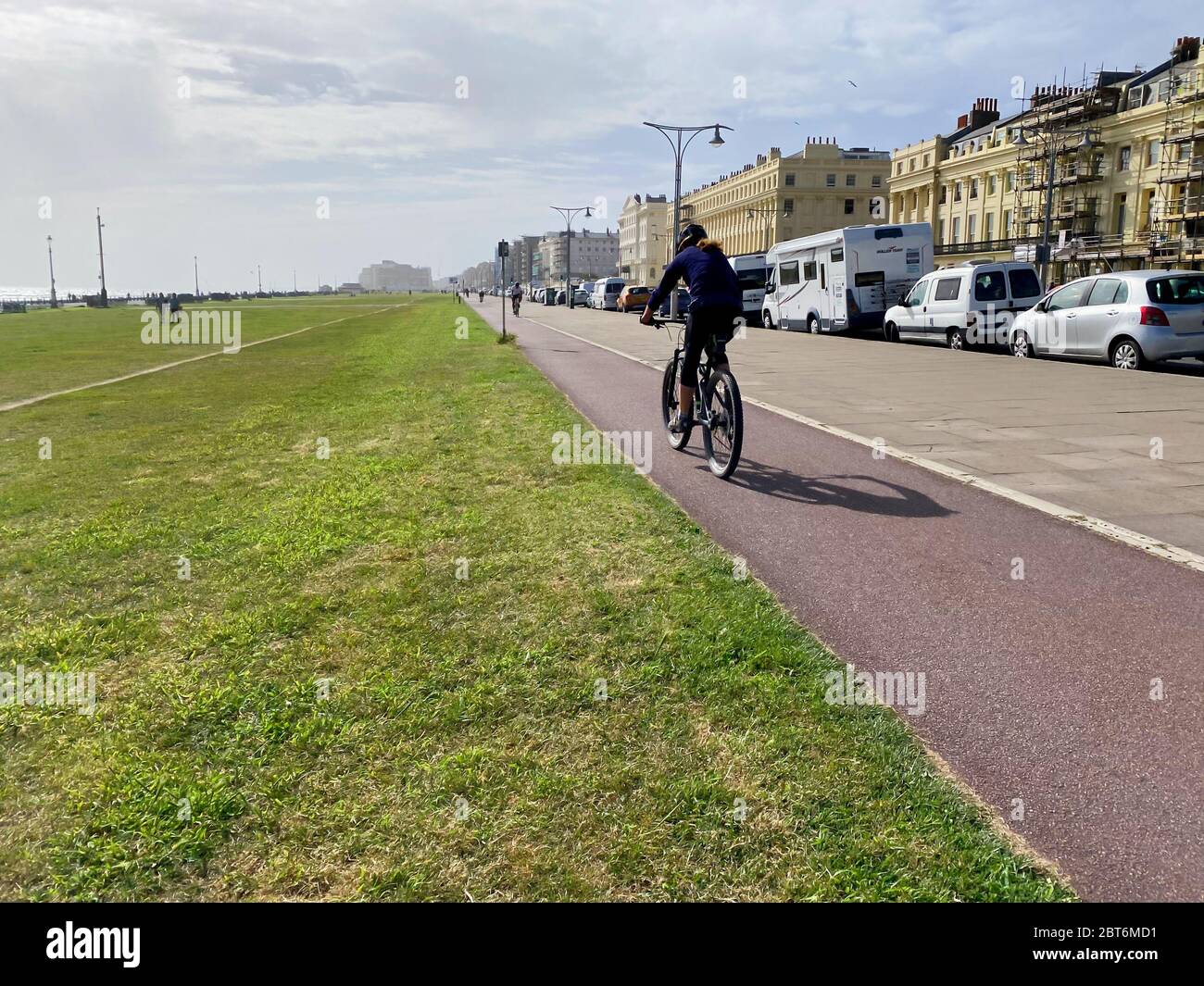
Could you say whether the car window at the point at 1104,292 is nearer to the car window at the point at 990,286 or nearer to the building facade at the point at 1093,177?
the car window at the point at 990,286

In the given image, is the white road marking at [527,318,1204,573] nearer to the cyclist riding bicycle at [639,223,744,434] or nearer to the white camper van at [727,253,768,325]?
the cyclist riding bicycle at [639,223,744,434]

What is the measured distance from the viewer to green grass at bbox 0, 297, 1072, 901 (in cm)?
244

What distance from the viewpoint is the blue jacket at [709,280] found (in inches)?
297

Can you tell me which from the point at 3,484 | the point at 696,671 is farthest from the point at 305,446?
the point at 696,671

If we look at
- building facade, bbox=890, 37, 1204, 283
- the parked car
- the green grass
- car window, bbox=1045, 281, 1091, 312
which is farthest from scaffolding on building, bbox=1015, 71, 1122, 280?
the green grass

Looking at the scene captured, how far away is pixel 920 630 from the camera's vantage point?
4.13 metres

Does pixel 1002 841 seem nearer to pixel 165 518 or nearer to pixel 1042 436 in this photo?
pixel 165 518

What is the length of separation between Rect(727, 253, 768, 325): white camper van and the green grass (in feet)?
105

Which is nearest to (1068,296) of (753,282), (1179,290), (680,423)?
(1179,290)

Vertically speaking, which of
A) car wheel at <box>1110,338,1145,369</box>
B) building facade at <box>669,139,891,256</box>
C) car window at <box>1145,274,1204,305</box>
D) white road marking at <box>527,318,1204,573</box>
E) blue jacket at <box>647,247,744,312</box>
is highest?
building facade at <box>669,139,891,256</box>

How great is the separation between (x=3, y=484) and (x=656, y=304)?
5.40 meters

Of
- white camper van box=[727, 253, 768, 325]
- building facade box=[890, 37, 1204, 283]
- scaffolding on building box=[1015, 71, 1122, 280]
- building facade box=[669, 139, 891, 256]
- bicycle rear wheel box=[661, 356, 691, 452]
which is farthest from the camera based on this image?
building facade box=[669, 139, 891, 256]

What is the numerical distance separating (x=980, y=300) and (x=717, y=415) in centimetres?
1667

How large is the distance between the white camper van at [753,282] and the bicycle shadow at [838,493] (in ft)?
98.3
